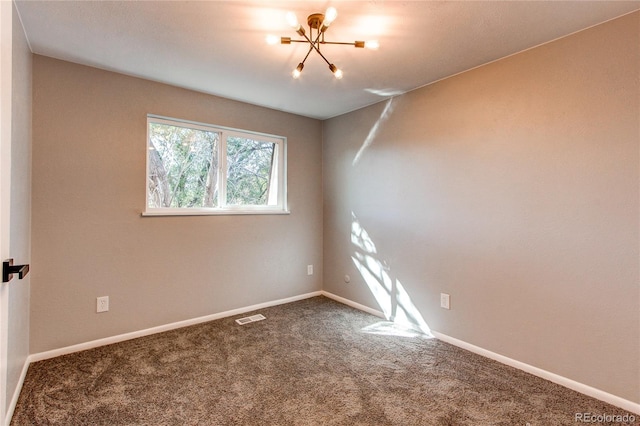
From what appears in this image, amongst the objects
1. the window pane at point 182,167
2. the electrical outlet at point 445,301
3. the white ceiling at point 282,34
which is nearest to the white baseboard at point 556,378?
the electrical outlet at point 445,301

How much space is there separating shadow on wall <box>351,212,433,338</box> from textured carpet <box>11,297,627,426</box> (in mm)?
182

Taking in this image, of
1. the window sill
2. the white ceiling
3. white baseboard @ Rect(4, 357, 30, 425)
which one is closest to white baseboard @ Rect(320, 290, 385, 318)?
the window sill

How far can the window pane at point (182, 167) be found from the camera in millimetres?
2893

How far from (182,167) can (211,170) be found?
0.29 meters

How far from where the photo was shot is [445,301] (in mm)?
2699

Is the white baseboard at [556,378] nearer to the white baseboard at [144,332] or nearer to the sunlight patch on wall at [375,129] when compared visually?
the white baseboard at [144,332]

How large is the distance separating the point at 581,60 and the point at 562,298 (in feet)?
4.99

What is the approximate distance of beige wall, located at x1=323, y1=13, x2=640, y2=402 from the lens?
1.84m

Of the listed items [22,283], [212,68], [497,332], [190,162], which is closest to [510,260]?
[497,332]

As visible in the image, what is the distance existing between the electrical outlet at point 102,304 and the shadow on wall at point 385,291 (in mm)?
2253

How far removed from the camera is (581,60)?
1.96 m

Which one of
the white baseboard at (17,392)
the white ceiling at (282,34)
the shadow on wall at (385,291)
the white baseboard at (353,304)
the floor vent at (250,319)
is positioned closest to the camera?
the white baseboard at (17,392)
